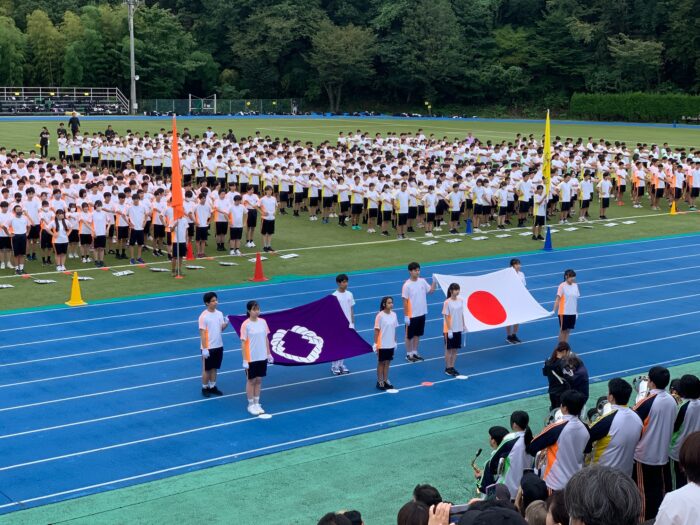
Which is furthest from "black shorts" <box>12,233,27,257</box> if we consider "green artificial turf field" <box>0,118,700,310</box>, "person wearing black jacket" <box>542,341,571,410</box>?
"person wearing black jacket" <box>542,341,571,410</box>

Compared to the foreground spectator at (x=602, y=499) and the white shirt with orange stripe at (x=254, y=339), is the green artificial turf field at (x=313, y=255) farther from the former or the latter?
the foreground spectator at (x=602, y=499)

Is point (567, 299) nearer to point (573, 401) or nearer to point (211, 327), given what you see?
point (211, 327)

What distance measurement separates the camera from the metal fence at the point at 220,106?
74.1 meters

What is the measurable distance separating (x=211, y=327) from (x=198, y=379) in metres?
1.26

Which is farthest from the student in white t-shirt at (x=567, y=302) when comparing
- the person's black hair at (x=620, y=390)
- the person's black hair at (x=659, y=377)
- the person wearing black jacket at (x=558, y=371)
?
the person's black hair at (x=620, y=390)

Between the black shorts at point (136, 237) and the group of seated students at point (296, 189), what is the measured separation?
3 centimetres

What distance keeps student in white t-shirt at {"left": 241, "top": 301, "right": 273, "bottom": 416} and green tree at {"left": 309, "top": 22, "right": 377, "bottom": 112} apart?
67.6 meters

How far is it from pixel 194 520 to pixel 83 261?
43.9 ft

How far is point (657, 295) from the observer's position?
1917cm

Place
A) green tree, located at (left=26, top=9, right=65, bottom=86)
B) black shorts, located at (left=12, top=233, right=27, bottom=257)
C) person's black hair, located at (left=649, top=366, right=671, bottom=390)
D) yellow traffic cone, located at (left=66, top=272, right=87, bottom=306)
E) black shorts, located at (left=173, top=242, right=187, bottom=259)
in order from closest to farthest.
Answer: person's black hair, located at (left=649, top=366, right=671, bottom=390) → yellow traffic cone, located at (left=66, top=272, right=87, bottom=306) → black shorts, located at (left=12, top=233, right=27, bottom=257) → black shorts, located at (left=173, top=242, right=187, bottom=259) → green tree, located at (left=26, top=9, right=65, bottom=86)

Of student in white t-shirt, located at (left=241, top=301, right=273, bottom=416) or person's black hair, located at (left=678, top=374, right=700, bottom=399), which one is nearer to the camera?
person's black hair, located at (left=678, top=374, right=700, bottom=399)

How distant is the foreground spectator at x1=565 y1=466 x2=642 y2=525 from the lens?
438cm

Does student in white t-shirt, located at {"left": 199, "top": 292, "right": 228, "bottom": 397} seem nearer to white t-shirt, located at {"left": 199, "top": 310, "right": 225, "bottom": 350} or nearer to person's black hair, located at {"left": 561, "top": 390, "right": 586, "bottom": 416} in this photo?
white t-shirt, located at {"left": 199, "top": 310, "right": 225, "bottom": 350}

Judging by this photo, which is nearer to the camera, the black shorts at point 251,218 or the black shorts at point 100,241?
the black shorts at point 100,241
